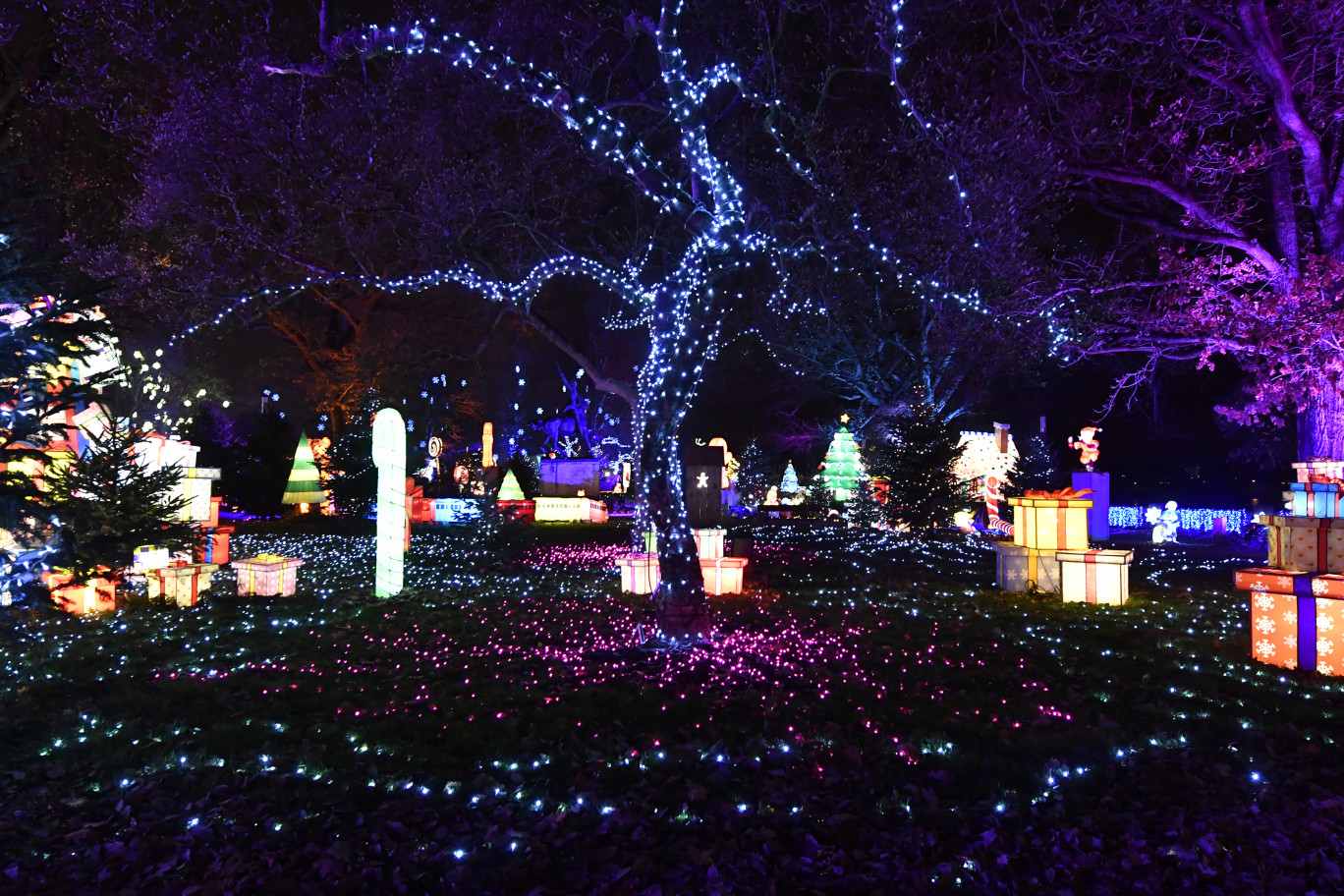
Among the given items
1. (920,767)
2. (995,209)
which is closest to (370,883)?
(920,767)

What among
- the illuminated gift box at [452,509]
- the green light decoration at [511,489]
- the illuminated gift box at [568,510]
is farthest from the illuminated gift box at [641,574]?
the green light decoration at [511,489]

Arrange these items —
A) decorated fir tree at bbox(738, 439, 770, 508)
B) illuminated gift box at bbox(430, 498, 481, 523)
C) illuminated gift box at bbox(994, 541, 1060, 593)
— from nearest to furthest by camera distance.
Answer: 1. illuminated gift box at bbox(994, 541, 1060, 593)
2. illuminated gift box at bbox(430, 498, 481, 523)
3. decorated fir tree at bbox(738, 439, 770, 508)

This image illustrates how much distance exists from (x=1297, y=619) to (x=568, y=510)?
17175 millimetres

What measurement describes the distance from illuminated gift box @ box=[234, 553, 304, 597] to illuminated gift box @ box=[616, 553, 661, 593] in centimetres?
403

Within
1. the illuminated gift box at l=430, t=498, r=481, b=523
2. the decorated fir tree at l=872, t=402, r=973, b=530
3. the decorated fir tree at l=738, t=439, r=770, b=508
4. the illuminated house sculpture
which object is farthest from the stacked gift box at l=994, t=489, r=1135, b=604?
the decorated fir tree at l=738, t=439, r=770, b=508

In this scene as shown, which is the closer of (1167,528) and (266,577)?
(266,577)

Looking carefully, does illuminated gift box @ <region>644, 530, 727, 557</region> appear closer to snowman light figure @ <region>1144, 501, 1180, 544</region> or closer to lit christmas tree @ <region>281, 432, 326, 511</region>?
snowman light figure @ <region>1144, 501, 1180, 544</region>

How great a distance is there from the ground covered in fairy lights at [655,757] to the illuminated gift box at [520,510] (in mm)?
12402

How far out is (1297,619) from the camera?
680cm

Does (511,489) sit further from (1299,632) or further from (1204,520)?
(1299,632)

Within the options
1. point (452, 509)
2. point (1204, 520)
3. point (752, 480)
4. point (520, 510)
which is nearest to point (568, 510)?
point (520, 510)

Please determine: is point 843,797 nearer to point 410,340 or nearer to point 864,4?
point 864,4

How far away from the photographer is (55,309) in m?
5.61

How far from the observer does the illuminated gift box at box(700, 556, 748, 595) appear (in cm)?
1037
